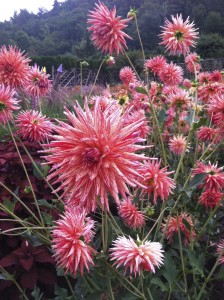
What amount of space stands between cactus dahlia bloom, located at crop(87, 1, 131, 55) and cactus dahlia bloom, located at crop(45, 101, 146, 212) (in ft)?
3.21

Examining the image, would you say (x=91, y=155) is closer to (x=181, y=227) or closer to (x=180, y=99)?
(x=181, y=227)

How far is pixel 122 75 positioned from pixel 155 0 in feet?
152

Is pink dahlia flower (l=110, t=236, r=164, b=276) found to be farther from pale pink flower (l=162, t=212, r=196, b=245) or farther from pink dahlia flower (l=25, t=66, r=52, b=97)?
pink dahlia flower (l=25, t=66, r=52, b=97)

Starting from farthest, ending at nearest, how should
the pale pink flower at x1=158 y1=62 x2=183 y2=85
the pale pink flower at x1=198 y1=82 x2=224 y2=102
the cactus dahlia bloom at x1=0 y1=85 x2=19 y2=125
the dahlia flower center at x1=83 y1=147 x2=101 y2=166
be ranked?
the pale pink flower at x1=158 y1=62 x2=183 y2=85, the pale pink flower at x1=198 y1=82 x2=224 y2=102, the cactus dahlia bloom at x1=0 y1=85 x2=19 y2=125, the dahlia flower center at x1=83 y1=147 x2=101 y2=166

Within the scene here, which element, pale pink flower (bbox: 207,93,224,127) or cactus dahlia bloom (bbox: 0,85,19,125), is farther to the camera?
pale pink flower (bbox: 207,93,224,127)

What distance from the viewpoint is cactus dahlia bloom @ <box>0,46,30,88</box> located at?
6.97 feet

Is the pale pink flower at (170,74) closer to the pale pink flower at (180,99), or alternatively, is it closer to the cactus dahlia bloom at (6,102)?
the pale pink flower at (180,99)

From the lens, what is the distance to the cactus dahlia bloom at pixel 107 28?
2.10 m

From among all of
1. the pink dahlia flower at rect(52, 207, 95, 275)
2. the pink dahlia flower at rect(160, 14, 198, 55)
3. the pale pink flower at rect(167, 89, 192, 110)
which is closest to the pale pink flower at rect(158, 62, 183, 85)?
the pale pink flower at rect(167, 89, 192, 110)

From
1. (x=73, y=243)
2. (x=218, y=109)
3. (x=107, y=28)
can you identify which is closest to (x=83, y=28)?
(x=107, y=28)

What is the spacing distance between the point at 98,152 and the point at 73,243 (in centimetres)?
46

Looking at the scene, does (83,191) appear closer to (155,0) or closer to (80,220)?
(80,220)

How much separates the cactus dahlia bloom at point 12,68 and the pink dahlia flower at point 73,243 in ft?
2.89

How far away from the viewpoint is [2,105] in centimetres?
195
